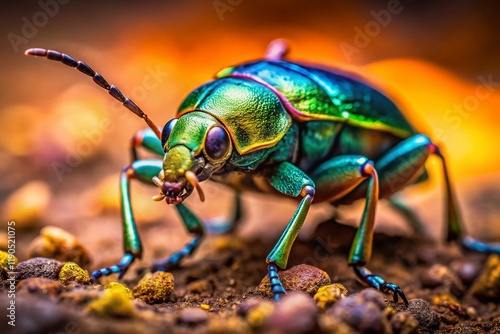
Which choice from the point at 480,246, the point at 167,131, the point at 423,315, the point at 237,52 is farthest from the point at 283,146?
the point at 237,52

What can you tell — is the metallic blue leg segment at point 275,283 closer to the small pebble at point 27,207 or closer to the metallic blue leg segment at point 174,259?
the metallic blue leg segment at point 174,259

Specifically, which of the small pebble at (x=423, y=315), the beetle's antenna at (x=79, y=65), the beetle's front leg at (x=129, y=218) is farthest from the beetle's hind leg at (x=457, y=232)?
the beetle's antenna at (x=79, y=65)

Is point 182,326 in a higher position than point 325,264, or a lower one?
higher

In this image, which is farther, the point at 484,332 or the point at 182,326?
the point at 484,332

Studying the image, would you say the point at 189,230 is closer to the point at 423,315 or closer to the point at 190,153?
the point at 190,153

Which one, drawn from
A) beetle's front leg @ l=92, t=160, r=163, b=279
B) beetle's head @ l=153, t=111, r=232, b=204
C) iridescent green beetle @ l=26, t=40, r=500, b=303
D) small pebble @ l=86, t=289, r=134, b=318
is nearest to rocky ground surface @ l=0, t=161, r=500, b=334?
small pebble @ l=86, t=289, r=134, b=318

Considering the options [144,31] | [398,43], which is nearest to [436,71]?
[398,43]

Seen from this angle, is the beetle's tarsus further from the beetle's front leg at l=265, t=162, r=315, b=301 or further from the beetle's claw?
the beetle's claw

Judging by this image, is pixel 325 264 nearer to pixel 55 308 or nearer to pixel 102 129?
pixel 55 308
